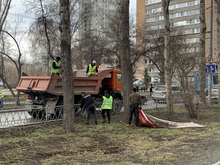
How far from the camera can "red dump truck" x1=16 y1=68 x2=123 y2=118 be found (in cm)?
1020

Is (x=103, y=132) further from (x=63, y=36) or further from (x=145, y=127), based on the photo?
(x=63, y=36)

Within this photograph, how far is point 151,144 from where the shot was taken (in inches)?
257

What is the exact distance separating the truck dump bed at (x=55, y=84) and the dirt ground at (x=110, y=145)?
1779mm

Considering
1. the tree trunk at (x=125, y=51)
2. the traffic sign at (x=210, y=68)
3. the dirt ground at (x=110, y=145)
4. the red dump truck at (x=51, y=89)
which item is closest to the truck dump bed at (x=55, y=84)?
the red dump truck at (x=51, y=89)

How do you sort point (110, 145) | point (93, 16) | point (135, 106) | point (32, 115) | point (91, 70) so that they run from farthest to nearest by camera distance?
point (93, 16) < point (91, 70) < point (32, 115) < point (135, 106) < point (110, 145)

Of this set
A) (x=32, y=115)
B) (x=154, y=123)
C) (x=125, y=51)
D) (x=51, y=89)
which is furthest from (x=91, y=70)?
(x=154, y=123)

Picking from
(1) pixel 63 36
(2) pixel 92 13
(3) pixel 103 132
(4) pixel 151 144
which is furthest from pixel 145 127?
(2) pixel 92 13

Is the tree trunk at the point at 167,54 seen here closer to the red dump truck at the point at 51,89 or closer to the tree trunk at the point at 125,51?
the red dump truck at the point at 51,89

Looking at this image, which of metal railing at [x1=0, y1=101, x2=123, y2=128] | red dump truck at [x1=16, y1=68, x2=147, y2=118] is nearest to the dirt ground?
metal railing at [x1=0, y1=101, x2=123, y2=128]

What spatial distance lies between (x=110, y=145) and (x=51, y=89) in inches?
185

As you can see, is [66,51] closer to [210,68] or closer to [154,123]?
[154,123]

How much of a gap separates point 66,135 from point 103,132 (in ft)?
4.40

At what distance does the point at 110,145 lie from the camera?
6461 mm

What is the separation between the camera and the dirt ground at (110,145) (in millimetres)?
5051
